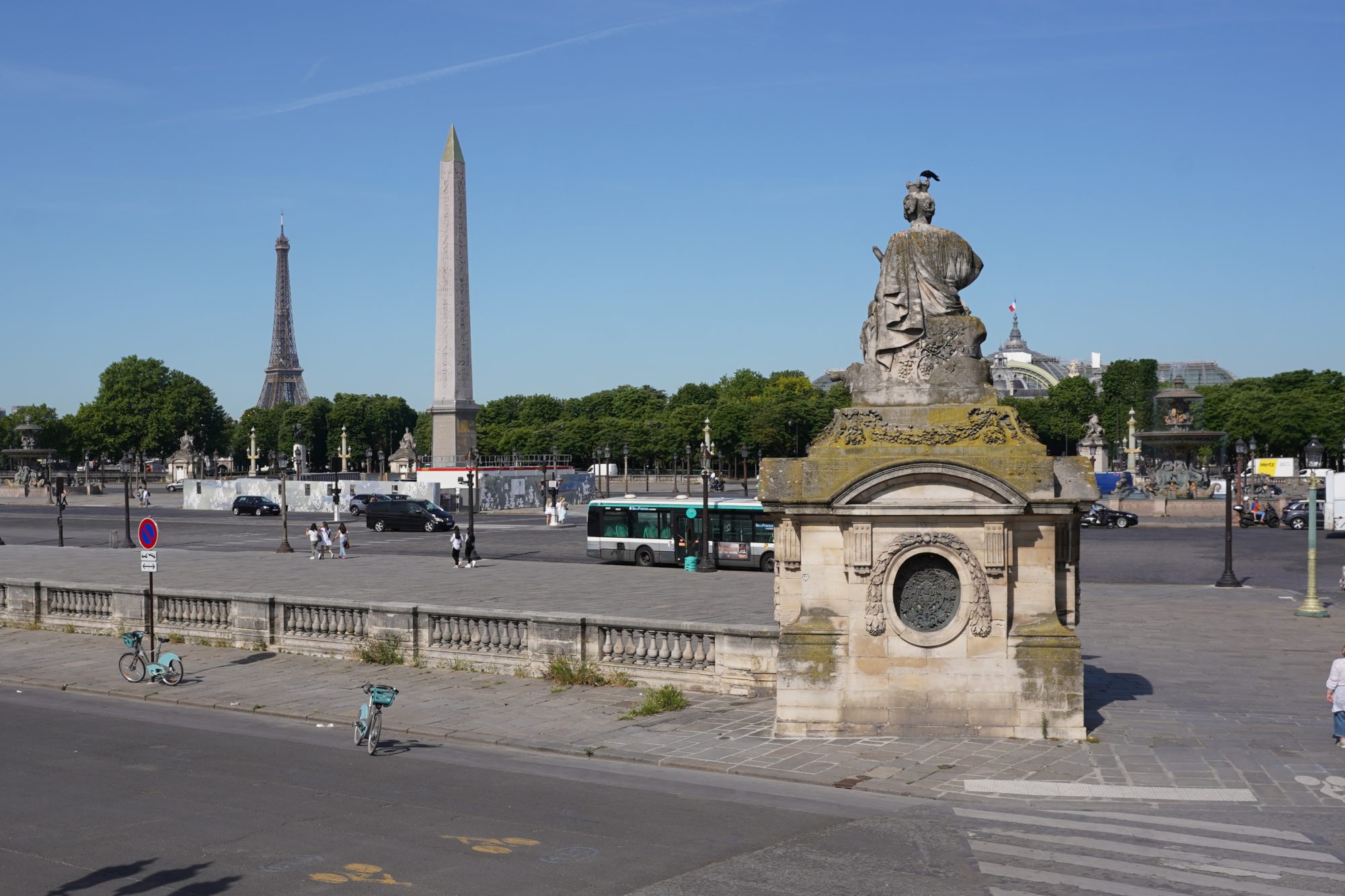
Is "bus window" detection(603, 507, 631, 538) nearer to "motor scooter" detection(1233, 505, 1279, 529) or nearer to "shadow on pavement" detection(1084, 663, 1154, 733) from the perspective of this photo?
"shadow on pavement" detection(1084, 663, 1154, 733)

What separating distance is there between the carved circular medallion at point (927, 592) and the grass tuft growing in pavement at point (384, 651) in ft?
30.3

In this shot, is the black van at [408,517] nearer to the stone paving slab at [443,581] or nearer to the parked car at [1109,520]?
the stone paving slab at [443,581]

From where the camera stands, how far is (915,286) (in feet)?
50.6

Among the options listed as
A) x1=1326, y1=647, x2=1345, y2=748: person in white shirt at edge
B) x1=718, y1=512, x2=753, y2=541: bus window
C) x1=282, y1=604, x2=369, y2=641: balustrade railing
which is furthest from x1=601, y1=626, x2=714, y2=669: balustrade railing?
x1=718, y1=512, x2=753, y2=541: bus window

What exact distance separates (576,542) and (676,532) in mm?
11546

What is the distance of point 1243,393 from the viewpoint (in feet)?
459

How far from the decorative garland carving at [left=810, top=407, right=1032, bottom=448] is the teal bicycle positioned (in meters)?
5.70

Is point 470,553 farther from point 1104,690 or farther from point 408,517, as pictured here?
point 1104,690

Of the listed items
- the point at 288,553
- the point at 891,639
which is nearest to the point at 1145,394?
the point at 288,553

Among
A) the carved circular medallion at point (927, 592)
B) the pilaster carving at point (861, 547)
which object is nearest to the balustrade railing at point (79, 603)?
the pilaster carving at point (861, 547)

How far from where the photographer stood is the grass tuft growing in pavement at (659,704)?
16.6 meters

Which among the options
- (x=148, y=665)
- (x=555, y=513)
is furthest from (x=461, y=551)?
(x=555, y=513)

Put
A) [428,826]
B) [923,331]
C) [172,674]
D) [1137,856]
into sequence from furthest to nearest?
[172,674] < [923,331] < [428,826] < [1137,856]

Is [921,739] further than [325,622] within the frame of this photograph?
No
